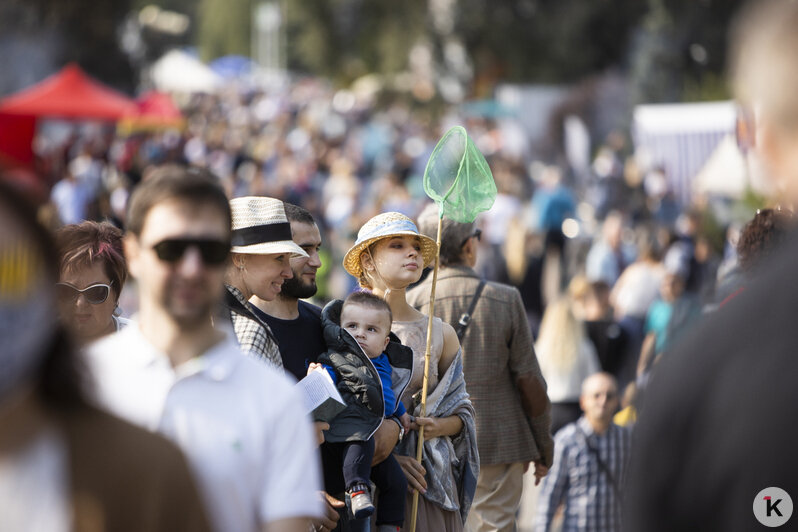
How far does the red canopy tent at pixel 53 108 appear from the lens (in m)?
16.9

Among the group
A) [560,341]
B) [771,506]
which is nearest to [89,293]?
[771,506]

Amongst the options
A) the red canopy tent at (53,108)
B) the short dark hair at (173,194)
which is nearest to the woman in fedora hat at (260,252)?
the short dark hair at (173,194)

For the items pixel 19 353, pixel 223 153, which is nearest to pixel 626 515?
pixel 19 353

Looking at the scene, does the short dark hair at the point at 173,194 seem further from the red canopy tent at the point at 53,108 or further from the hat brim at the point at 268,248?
the red canopy tent at the point at 53,108

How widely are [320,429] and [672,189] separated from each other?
18270mm

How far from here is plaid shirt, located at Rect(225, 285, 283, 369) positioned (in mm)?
3625

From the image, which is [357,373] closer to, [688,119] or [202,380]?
[202,380]

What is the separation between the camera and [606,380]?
6.34m

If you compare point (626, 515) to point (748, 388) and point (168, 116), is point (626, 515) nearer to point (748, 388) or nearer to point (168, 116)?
point (748, 388)

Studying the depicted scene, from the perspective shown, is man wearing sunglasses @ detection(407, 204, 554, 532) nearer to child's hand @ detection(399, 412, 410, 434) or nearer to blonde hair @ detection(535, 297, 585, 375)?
child's hand @ detection(399, 412, 410, 434)

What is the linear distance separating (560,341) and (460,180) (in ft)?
9.38

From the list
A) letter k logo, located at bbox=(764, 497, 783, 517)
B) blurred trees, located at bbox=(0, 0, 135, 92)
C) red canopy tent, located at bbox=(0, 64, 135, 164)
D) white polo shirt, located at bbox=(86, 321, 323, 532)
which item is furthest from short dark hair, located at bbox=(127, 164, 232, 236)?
blurred trees, located at bbox=(0, 0, 135, 92)

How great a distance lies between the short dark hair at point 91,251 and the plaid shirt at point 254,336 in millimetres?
497

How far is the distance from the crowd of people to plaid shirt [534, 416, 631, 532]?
12 mm
